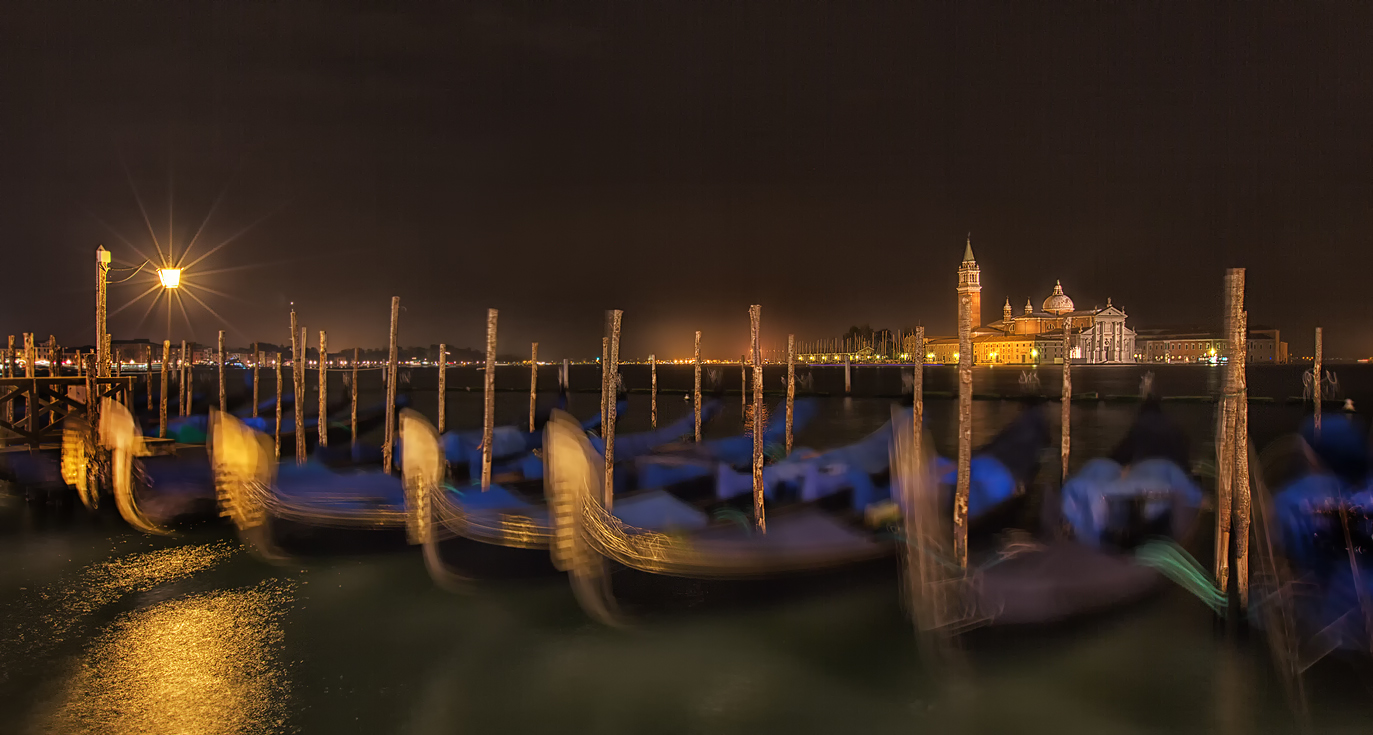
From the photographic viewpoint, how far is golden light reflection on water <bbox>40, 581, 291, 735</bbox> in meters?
5.75

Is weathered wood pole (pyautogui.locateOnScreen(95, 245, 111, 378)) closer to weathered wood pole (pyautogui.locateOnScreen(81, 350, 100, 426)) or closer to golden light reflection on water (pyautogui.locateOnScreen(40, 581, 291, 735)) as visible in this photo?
weathered wood pole (pyautogui.locateOnScreen(81, 350, 100, 426))

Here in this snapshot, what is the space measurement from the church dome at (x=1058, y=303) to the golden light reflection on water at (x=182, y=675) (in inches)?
4648

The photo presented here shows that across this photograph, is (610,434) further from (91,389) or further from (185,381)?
(185,381)

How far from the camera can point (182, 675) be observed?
252 inches

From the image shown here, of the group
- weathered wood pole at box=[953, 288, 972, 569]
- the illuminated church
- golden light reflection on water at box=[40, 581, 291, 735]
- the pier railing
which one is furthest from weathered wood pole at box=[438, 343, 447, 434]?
the illuminated church

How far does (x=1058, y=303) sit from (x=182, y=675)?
121 m

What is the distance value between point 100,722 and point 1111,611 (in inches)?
376

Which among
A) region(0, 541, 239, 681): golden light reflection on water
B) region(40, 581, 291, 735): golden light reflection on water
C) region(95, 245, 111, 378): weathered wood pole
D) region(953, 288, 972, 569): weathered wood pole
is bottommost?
region(40, 581, 291, 735): golden light reflection on water

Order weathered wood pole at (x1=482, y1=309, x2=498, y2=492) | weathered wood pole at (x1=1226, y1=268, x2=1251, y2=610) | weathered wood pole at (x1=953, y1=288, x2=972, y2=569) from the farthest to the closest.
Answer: weathered wood pole at (x1=482, y1=309, x2=498, y2=492) → weathered wood pole at (x1=953, y1=288, x2=972, y2=569) → weathered wood pole at (x1=1226, y1=268, x2=1251, y2=610)

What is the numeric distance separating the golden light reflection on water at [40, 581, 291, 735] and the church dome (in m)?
118

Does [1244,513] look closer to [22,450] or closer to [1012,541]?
[1012,541]

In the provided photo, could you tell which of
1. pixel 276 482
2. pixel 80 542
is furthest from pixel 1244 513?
pixel 80 542

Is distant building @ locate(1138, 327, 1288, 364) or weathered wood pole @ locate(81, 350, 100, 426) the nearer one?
weathered wood pole @ locate(81, 350, 100, 426)

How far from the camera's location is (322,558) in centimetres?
961
